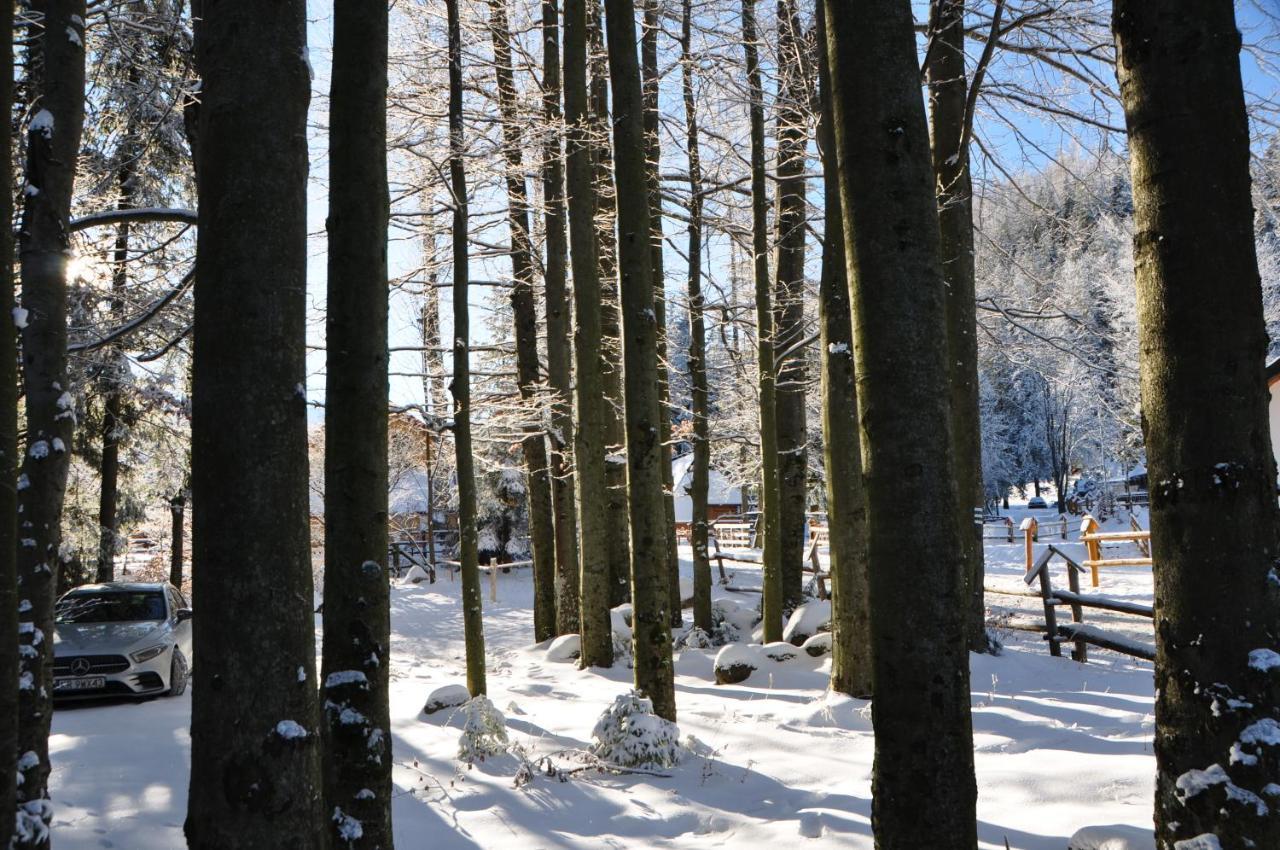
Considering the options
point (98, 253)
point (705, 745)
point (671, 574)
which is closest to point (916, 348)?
point (705, 745)

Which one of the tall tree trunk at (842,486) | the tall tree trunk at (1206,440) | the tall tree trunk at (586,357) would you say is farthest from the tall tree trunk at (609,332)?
the tall tree trunk at (1206,440)

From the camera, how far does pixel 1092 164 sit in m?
9.23

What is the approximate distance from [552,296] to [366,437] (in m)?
8.80

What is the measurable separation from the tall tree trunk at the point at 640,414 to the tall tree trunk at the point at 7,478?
14.1 ft

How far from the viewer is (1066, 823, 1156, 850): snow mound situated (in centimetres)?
345

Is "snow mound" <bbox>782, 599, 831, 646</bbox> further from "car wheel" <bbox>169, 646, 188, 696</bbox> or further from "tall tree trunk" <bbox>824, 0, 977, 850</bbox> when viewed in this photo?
"tall tree trunk" <bbox>824, 0, 977, 850</bbox>

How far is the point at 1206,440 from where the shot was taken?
274 cm

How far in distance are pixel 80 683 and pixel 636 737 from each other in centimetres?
691

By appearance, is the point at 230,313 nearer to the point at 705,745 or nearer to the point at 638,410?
the point at 638,410

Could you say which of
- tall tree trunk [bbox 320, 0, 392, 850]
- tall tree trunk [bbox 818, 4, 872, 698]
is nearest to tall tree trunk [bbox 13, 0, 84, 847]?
tall tree trunk [bbox 320, 0, 392, 850]

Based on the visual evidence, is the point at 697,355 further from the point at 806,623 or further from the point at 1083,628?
the point at 1083,628

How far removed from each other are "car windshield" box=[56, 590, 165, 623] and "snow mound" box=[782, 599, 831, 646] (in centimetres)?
752

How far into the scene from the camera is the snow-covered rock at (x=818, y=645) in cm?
988

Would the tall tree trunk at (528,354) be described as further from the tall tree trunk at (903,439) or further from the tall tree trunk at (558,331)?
the tall tree trunk at (903,439)
